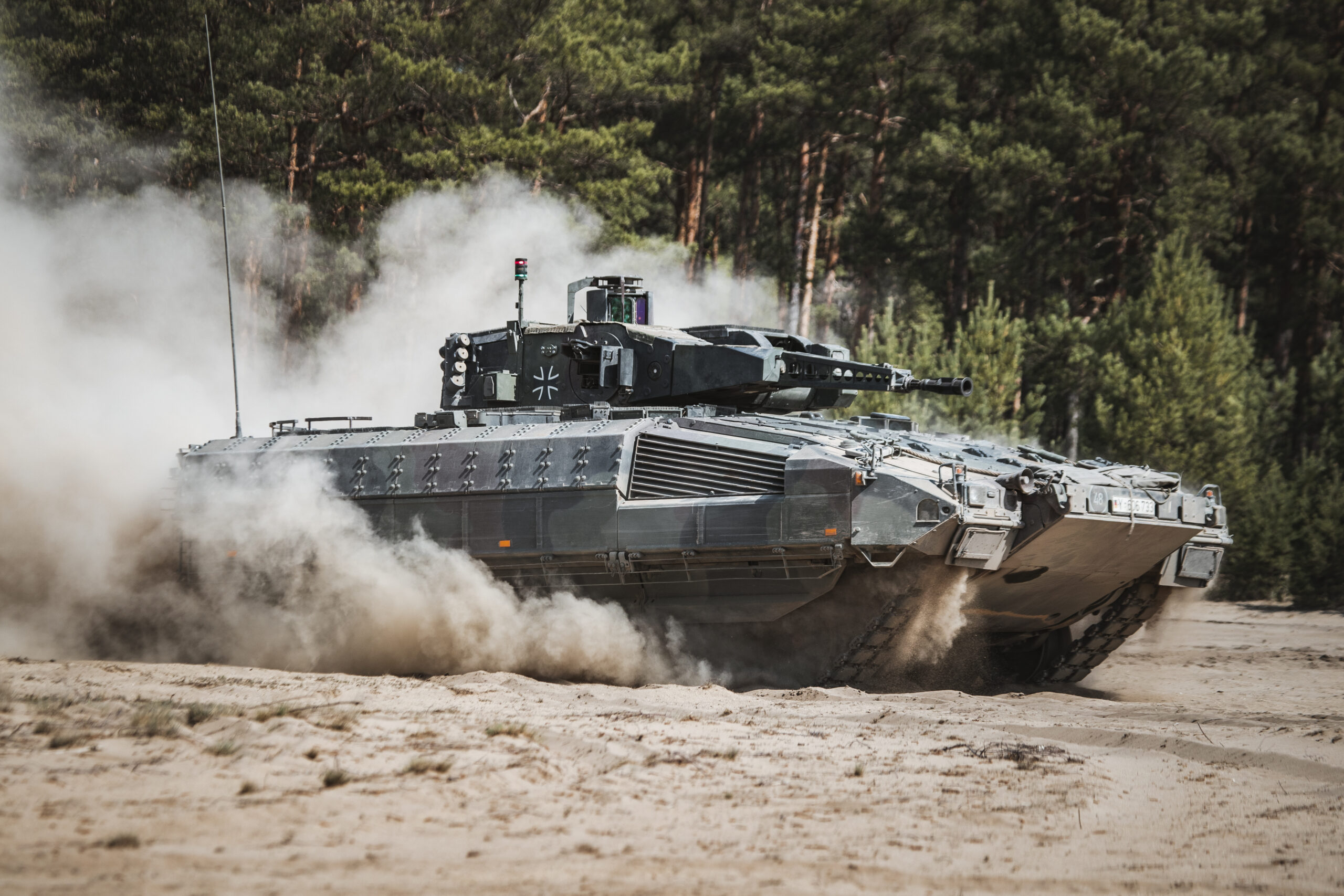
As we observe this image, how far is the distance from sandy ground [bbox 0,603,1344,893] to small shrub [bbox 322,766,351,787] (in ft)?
0.06

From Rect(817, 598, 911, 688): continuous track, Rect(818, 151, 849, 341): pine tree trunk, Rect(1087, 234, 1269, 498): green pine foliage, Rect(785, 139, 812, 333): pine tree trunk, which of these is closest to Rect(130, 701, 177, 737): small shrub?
Rect(817, 598, 911, 688): continuous track

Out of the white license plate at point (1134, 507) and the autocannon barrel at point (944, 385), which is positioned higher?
the autocannon barrel at point (944, 385)

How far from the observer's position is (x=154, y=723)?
23.4 feet

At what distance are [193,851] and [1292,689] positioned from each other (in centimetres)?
1088

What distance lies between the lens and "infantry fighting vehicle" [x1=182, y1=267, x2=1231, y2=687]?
10.9 m

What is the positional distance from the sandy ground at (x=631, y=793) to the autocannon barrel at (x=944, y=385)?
3.63m

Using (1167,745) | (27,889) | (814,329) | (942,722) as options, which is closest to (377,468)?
(942,722)

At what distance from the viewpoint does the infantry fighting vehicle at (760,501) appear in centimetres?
1088

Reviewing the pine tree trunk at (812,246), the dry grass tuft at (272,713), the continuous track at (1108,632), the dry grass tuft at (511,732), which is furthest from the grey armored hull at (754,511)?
the pine tree trunk at (812,246)

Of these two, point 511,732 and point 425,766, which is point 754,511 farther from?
point 425,766

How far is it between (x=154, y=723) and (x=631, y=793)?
252 cm

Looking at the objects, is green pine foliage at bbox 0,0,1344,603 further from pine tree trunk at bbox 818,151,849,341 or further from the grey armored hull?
the grey armored hull

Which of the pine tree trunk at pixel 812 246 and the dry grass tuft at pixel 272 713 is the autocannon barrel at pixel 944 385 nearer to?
the dry grass tuft at pixel 272 713

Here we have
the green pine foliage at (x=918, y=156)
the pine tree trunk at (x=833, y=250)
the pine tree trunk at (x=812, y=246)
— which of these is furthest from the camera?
the pine tree trunk at (x=833, y=250)
